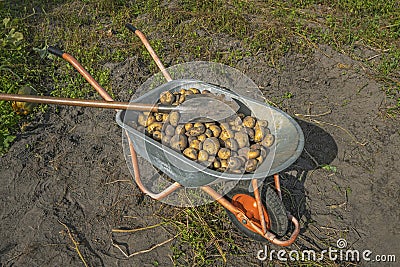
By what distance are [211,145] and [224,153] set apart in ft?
0.30

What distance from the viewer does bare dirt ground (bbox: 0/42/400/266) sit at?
115 inches

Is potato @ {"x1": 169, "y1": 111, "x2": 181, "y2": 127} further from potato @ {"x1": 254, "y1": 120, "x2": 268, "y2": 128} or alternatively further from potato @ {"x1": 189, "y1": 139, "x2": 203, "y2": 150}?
potato @ {"x1": 254, "y1": 120, "x2": 268, "y2": 128}

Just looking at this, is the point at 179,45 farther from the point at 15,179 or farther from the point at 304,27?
the point at 15,179

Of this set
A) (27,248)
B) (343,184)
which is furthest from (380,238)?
(27,248)

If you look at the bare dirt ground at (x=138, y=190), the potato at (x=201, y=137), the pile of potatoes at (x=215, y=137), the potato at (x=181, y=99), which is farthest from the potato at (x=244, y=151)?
the bare dirt ground at (x=138, y=190)

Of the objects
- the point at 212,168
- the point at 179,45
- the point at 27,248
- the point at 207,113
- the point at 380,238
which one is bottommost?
the point at 380,238

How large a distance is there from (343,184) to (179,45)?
2266mm

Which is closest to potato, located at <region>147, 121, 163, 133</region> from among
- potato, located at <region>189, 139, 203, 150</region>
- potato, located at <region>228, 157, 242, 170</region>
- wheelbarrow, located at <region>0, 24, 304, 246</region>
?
wheelbarrow, located at <region>0, 24, 304, 246</region>

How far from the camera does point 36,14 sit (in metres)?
4.76

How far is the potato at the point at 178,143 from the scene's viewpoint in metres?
2.42

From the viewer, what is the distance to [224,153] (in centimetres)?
242

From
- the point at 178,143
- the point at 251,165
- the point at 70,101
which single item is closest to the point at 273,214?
the point at 251,165

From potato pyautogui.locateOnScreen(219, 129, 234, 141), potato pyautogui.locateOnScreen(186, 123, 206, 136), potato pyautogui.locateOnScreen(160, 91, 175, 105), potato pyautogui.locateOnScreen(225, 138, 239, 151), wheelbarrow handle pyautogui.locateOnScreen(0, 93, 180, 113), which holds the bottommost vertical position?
potato pyautogui.locateOnScreen(225, 138, 239, 151)

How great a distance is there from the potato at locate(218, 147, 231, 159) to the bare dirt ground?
2.74 feet
